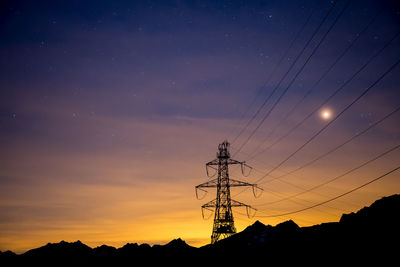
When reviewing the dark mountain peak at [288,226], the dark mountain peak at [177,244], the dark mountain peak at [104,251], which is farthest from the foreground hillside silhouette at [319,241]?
the dark mountain peak at [104,251]

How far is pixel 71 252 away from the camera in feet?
271

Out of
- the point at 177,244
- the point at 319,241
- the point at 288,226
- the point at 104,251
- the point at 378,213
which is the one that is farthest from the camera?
the point at 104,251

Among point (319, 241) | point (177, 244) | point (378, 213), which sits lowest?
point (319, 241)

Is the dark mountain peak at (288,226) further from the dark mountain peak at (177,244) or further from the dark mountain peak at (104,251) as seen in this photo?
the dark mountain peak at (104,251)

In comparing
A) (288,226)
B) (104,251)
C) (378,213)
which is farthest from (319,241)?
(104,251)

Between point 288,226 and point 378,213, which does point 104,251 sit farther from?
point 378,213

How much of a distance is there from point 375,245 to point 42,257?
9392 centimetres

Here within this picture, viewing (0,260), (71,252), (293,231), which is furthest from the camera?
(0,260)

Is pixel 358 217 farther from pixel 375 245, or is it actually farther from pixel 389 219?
pixel 375 245

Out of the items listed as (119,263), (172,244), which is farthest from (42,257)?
(172,244)

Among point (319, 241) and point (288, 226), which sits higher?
point (288, 226)

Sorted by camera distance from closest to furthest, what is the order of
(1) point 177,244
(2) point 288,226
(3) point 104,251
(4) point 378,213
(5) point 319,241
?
(5) point 319,241
(4) point 378,213
(2) point 288,226
(1) point 177,244
(3) point 104,251

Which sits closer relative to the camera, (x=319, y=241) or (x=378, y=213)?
(x=319, y=241)

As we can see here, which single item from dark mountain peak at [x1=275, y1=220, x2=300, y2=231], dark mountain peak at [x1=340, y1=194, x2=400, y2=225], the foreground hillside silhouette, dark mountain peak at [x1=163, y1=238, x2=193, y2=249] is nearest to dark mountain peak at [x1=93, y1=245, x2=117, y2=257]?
dark mountain peak at [x1=163, y1=238, x2=193, y2=249]
